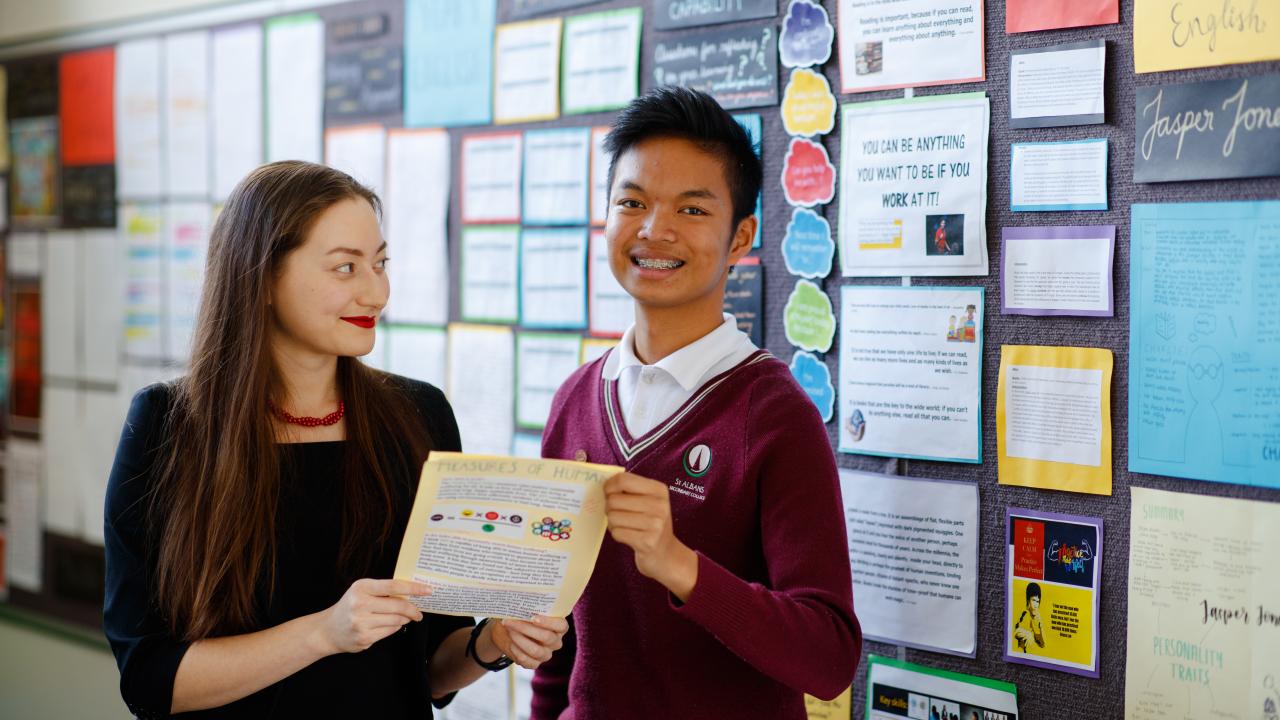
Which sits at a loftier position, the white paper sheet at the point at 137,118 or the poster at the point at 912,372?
the white paper sheet at the point at 137,118

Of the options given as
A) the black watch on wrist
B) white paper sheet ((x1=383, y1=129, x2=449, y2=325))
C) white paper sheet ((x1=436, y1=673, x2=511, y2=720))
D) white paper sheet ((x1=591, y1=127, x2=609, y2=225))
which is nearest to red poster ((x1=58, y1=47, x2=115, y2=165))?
white paper sheet ((x1=383, y1=129, x2=449, y2=325))

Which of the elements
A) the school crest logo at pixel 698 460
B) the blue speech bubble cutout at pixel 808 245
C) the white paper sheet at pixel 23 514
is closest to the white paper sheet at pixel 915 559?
the blue speech bubble cutout at pixel 808 245

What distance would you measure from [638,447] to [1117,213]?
74 centimetres

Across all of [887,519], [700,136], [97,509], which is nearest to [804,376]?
[887,519]

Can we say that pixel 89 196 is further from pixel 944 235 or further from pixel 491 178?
pixel 944 235

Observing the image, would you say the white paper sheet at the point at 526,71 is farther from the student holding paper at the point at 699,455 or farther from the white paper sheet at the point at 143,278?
the white paper sheet at the point at 143,278

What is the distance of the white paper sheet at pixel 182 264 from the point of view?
2.89m

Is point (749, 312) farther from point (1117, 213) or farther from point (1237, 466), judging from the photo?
point (1237, 466)

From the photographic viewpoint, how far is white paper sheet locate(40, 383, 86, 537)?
321 cm

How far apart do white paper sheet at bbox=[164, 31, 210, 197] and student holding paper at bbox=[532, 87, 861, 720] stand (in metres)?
1.81

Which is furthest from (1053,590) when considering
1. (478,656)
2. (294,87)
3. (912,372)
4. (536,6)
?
(294,87)

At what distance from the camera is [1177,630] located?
142 cm

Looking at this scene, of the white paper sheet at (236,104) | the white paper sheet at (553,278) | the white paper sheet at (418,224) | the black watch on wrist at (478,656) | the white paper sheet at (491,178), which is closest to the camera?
the black watch on wrist at (478,656)

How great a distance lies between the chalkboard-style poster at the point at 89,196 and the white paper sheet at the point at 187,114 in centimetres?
30
